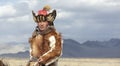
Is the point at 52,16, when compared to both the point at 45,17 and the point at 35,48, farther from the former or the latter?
the point at 35,48

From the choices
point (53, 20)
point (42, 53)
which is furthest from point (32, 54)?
point (53, 20)

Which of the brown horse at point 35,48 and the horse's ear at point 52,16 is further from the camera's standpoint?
the horse's ear at point 52,16

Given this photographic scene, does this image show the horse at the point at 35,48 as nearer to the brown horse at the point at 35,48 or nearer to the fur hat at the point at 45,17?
the brown horse at the point at 35,48

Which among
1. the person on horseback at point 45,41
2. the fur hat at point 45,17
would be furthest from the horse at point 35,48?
the fur hat at point 45,17

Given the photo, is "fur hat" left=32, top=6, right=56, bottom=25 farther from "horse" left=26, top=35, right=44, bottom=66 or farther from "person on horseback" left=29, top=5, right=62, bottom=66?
"horse" left=26, top=35, right=44, bottom=66

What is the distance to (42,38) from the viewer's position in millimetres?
7121

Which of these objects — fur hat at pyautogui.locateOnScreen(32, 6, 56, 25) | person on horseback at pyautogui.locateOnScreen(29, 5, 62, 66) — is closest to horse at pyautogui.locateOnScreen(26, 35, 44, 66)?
person on horseback at pyautogui.locateOnScreen(29, 5, 62, 66)

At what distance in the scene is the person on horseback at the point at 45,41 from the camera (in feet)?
23.1

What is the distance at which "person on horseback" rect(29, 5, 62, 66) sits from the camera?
7055 mm

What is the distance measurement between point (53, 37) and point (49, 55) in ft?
0.98

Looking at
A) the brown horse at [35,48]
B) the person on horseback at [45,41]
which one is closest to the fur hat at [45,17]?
the person on horseback at [45,41]

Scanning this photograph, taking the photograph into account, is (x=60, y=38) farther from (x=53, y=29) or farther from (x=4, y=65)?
(x=4, y=65)

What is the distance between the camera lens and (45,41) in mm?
7117

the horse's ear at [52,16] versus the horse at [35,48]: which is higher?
the horse's ear at [52,16]
